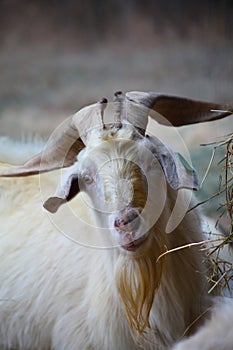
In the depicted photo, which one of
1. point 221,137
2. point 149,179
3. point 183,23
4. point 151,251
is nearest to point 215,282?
point 151,251

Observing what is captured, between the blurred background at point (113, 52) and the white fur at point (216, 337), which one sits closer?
the white fur at point (216, 337)

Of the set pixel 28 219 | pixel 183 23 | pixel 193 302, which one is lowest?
pixel 193 302

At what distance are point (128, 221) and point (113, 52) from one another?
22.8 inches

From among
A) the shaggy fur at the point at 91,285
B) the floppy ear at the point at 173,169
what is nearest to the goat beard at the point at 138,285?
the shaggy fur at the point at 91,285

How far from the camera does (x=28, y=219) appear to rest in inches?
76.1

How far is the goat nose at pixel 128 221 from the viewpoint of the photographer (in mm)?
1522

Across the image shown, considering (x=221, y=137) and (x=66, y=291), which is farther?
(x=221, y=137)

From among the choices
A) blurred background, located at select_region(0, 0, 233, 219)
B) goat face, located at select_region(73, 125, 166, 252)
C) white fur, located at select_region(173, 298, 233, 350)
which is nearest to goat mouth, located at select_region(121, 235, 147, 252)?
goat face, located at select_region(73, 125, 166, 252)

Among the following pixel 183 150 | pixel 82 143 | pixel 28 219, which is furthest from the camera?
pixel 28 219

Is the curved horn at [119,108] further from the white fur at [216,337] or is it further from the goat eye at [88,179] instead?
the white fur at [216,337]

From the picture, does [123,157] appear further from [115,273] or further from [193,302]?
[193,302]

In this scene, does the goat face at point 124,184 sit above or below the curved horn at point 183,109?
below

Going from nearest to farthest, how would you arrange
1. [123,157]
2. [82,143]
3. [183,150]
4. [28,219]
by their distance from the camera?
[123,157] < [82,143] < [183,150] < [28,219]

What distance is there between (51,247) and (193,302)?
0.41m
